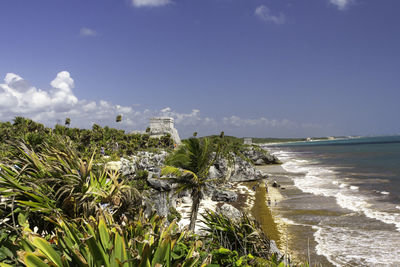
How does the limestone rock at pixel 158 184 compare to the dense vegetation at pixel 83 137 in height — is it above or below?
below

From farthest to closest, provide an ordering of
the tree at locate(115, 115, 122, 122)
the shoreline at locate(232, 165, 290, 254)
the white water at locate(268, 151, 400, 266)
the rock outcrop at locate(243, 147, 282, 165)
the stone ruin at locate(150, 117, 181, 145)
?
the rock outcrop at locate(243, 147, 282, 165) < the stone ruin at locate(150, 117, 181, 145) < the tree at locate(115, 115, 122, 122) < the shoreline at locate(232, 165, 290, 254) < the white water at locate(268, 151, 400, 266)

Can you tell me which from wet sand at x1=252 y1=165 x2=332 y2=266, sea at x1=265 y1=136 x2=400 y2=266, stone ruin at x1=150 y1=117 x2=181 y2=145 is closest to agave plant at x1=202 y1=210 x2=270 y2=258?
wet sand at x1=252 y1=165 x2=332 y2=266

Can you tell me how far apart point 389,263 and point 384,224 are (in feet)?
22.4

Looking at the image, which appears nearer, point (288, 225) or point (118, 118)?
point (288, 225)

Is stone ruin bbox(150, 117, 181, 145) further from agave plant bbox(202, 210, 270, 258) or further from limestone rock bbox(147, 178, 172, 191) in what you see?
agave plant bbox(202, 210, 270, 258)

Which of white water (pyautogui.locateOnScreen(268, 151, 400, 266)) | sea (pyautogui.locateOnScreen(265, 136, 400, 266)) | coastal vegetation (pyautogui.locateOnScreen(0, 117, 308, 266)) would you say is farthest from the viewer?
sea (pyautogui.locateOnScreen(265, 136, 400, 266))

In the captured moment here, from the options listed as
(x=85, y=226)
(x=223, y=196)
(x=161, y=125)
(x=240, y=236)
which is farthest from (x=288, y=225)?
(x=161, y=125)

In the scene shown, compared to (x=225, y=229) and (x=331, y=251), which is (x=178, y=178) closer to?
(x=225, y=229)

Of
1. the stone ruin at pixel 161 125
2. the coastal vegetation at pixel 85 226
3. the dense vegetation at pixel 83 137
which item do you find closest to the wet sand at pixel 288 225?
the coastal vegetation at pixel 85 226

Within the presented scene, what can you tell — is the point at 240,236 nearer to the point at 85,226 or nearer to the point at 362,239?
the point at 85,226

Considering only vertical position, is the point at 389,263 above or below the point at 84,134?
below

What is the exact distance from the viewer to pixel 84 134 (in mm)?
23594

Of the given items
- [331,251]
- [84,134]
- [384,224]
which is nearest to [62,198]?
[331,251]

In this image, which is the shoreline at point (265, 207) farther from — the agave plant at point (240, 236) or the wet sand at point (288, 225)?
Answer: the agave plant at point (240, 236)
